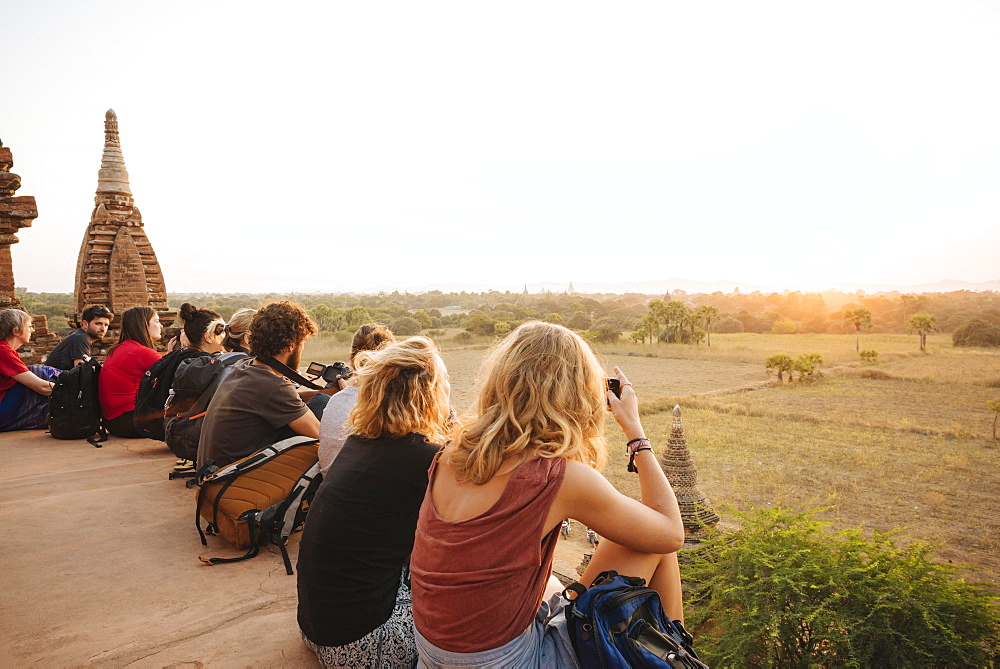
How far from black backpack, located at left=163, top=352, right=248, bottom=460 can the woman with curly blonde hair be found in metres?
2.53

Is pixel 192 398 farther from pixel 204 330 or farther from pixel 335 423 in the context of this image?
pixel 335 423

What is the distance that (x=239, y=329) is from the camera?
4.30m

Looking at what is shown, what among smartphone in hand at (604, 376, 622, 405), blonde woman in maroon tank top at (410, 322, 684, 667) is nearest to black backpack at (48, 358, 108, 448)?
blonde woman in maroon tank top at (410, 322, 684, 667)

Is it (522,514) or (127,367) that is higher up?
(522,514)

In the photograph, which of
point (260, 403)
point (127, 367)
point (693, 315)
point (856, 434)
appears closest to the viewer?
point (260, 403)

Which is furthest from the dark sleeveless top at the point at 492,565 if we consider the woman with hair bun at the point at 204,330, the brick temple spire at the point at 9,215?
the brick temple spire at the point at 9,215

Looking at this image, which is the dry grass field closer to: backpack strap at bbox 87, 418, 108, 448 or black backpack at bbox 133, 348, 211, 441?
black backpack at bbox 133, 348, 211, 441

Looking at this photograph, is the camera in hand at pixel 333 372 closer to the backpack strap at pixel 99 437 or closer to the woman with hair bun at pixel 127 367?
the woman with hair bun at pixel 127 367

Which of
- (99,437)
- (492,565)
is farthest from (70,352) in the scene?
(492,565)

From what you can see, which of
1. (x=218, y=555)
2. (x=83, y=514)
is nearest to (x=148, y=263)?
(x=83, y=514)

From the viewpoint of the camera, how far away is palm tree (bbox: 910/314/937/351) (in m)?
30.5

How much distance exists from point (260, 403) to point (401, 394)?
5.13ft

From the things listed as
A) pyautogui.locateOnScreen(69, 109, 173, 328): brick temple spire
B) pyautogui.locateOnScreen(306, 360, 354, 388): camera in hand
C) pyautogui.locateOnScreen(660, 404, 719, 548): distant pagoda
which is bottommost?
pyautogui.locateOnScreen(660, 404, 719, 548): distant pagoda

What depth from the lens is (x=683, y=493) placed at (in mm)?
8391
